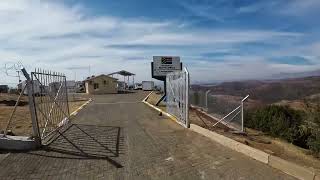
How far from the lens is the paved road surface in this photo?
8188mm

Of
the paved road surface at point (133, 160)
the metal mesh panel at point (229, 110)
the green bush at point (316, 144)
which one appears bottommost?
the paved road surface at point (133, 160)

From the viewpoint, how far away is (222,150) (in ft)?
34.6

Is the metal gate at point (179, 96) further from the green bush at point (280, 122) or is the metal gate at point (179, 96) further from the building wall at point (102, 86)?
the building wall at point (102, 86)

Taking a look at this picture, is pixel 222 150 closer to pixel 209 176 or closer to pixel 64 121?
pixel 209 176

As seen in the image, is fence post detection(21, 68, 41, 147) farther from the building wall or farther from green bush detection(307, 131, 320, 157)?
the building wall

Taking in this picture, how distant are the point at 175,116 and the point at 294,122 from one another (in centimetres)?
508

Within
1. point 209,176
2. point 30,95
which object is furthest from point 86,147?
point 209,176

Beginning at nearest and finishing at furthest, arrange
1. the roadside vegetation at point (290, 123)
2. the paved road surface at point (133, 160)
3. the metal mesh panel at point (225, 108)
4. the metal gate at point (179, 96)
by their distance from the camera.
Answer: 1. the paved road surface at point (133, 160)
2. the roadside vegetation at point (290, 123)
3. the metal mesh panel at point (225, 108)
4. the metal gate at point (179, 96)

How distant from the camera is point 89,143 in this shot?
11.9m

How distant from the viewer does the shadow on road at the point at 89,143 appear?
10.1 metres

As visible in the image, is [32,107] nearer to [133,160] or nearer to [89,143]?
[89,143]

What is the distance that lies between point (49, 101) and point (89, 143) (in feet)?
9.56

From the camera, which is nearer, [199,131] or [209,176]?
[209,176]

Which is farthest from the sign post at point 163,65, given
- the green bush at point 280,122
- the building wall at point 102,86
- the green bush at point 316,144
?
the building wall at point 102,86
